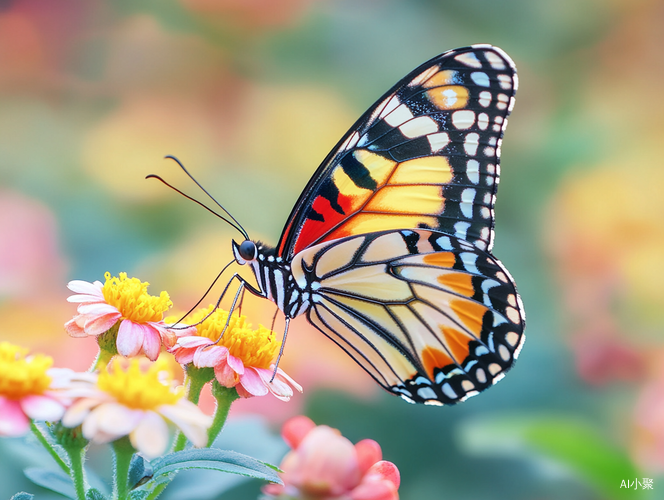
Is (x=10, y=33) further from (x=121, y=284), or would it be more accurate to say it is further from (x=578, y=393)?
(x=578, y=393)

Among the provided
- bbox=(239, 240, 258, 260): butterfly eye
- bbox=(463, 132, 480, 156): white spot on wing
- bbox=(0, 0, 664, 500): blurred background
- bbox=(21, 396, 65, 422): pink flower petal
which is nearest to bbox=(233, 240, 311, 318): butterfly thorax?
bbox=(239, 240, 258, 260): butterfly eye

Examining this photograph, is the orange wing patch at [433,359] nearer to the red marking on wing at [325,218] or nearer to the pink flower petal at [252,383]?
the red marking on wing at [325,218]

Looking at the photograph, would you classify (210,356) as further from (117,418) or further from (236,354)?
(117,418)

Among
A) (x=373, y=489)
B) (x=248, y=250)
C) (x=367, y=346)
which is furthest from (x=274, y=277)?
(x=373, y=489)

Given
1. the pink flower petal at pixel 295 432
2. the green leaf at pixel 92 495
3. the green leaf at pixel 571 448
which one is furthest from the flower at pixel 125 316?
the green leaf at pixel 571 448

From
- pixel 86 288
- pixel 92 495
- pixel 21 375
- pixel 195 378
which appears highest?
pixel 86 288
